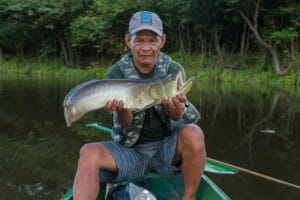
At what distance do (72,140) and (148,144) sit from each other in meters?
2.78

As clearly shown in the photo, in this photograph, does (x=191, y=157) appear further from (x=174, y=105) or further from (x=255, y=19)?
(x=255, y=19)

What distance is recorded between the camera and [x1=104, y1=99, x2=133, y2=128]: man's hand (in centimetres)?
201

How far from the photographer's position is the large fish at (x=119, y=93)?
1.93 metres

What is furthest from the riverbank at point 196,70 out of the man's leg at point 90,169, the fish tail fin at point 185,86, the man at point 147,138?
the man's leg at point 90,169

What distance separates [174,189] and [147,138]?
0.66m

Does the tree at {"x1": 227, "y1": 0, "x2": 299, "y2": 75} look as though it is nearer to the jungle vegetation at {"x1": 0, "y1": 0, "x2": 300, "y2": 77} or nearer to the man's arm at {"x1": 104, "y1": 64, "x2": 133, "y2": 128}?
the jungle vegetation at {"x1": 0, "y1": 0, "x2": 300, "y2": 77}

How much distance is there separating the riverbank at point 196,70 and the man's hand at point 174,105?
11490 mm

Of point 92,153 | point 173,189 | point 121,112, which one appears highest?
point 121,112

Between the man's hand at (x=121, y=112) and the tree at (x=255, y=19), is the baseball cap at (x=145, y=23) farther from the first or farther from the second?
the tree at (x=255, y=19)

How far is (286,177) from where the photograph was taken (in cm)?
351

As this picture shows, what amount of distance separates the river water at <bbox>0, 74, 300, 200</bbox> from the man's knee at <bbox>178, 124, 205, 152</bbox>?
1.10 meters

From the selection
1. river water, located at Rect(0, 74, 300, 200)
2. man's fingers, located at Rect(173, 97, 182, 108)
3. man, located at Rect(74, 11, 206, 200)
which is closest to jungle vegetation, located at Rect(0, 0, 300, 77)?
river water, located at Rect(0, 74, 300, 200)

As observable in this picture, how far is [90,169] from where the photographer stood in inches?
83.1

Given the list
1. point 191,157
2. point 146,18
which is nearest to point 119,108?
point 191,157
